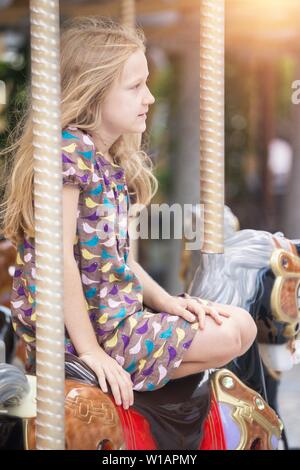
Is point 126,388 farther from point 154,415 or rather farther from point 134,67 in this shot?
point 134,67

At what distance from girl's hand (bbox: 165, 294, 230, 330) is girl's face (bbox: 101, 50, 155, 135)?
341mm

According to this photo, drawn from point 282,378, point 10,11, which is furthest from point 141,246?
point 282,378

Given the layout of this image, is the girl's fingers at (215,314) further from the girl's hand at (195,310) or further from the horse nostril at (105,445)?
the horse nostril at (105,445)

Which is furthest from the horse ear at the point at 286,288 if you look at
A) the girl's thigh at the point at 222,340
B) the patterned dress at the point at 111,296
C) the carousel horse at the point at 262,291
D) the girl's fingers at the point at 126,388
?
the girl's fingers at the point at 126,388

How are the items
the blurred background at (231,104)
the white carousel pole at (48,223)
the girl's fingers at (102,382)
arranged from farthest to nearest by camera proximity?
the blurred background at (231,104) < the girl's fingers at (102,382) < the white carousel pole at (48,223)

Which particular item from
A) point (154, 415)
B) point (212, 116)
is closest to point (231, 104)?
point (212, 116)

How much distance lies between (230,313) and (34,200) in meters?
0.43

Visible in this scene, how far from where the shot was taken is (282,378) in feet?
5.10

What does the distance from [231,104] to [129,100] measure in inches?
137

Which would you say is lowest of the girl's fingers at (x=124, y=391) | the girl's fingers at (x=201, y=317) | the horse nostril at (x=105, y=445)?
the horse nostril at (x=105, y=445)

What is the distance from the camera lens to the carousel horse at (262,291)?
4.75 ft

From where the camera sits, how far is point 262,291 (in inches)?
57.1

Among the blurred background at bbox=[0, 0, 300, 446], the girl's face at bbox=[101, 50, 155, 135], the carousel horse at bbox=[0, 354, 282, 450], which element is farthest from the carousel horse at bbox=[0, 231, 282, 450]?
the girl's face at bbox=[101, 50, 155, 135]

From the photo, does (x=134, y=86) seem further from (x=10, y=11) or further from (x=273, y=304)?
(x=10, y=11)
